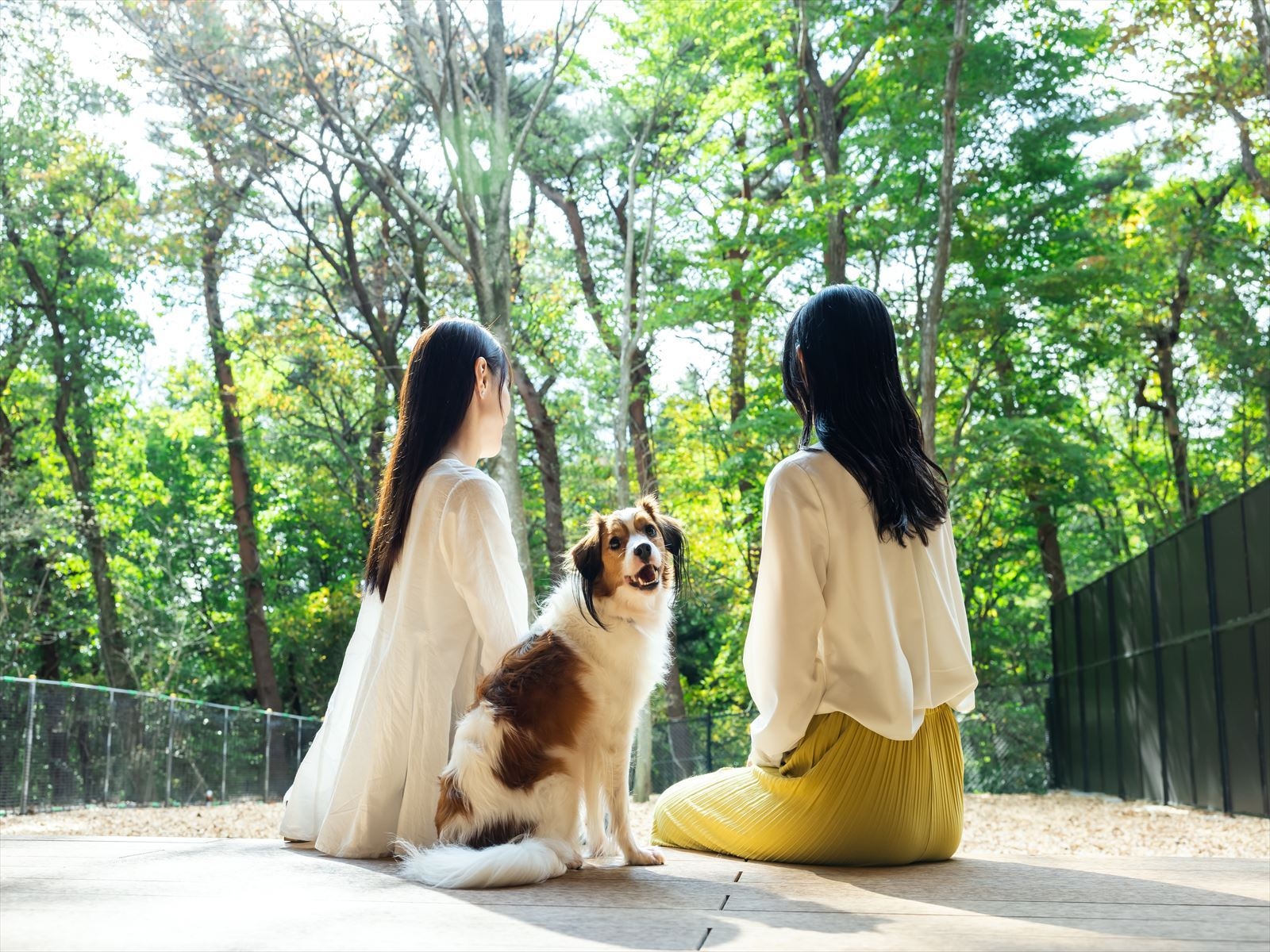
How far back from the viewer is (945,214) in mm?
12836

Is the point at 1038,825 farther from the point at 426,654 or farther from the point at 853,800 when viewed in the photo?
the point at 426,654

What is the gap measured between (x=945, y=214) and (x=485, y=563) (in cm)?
1034

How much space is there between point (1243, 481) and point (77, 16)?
1952 cm

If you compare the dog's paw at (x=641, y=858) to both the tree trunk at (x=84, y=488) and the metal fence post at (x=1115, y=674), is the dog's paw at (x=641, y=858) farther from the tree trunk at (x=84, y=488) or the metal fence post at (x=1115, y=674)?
the tree trunk at (x=84, y=488)

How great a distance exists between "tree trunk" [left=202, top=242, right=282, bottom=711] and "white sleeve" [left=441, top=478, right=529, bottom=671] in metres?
21.4

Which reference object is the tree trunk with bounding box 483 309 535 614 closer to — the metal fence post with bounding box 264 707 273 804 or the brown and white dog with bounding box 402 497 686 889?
the metal fence post with bounding box 264 707 273 804

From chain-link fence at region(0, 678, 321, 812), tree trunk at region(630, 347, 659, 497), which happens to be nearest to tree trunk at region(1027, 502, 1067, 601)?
tree trunk at region(630, 347, 659, 497)

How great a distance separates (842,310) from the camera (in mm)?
Result: 3615

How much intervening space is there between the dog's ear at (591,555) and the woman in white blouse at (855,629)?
0.50m

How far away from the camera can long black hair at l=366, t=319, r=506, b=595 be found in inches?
161

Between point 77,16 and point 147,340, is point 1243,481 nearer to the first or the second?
point 77,16

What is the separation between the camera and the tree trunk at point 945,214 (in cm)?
1259

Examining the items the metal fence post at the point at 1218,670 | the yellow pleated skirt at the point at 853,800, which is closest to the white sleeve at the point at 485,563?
the yellow pleated skirt at the point at 853,800

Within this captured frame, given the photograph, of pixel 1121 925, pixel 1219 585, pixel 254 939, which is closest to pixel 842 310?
pixel 1121 925
